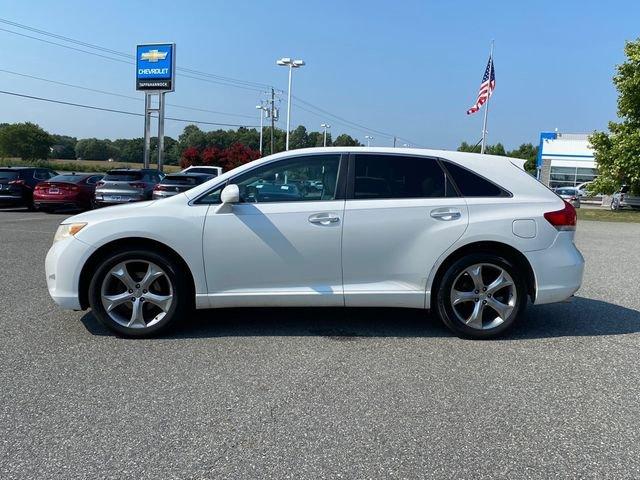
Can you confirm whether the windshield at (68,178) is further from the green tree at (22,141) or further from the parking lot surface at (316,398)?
the green tree at (22,141)

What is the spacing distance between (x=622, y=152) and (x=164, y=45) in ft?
92.9

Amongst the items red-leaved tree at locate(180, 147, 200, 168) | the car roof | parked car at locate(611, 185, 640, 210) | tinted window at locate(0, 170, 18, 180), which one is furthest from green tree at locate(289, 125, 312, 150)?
the car roof

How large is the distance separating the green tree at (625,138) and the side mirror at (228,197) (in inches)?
1122

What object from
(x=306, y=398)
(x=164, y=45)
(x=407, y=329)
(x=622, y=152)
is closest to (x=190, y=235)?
(x=306, y=398)

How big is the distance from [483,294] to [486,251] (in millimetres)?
390

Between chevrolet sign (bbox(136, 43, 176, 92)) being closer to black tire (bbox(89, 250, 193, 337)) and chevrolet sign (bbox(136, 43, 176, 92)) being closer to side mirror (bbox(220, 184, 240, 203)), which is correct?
black tire (bbox(89, 250, 193, 337))

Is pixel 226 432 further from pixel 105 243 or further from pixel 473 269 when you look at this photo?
pixel 473 269

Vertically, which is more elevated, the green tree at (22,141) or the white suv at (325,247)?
the green tree at (22,141)

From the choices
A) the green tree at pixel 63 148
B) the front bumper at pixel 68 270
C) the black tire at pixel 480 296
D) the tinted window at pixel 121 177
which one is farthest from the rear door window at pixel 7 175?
the green tree at pixel 63 148

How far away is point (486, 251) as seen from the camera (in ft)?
16.1

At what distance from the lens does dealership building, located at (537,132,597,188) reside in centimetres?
5672

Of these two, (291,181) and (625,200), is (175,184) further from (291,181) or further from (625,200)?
(625,200)

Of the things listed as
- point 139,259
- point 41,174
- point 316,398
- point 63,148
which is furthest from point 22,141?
point 316,398

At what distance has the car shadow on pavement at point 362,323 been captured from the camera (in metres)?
5.03
